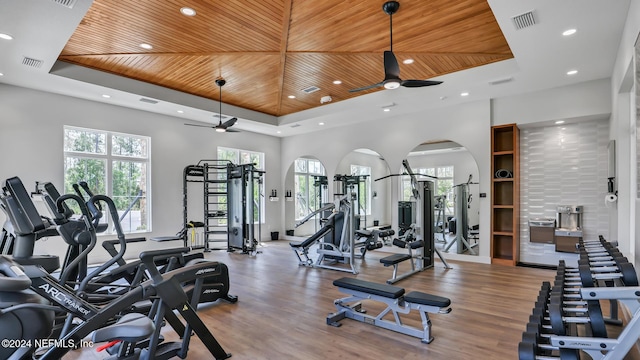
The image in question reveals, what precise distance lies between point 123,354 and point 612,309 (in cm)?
471

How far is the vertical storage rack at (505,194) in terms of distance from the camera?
6277mm

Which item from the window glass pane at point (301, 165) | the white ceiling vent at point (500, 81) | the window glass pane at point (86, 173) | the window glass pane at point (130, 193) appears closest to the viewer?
the white ceiling vent at point (500, 81)

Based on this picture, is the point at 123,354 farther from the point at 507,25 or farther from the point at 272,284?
the point at 507,25

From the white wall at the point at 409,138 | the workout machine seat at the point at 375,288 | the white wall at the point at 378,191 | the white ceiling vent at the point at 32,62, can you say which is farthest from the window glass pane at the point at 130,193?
the white wall at the point at 378,191

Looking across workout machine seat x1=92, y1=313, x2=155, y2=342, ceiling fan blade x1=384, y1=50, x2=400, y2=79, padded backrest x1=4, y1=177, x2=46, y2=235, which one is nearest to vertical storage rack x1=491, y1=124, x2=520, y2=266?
ceiling fan blade x1=384, y1=50, x2=400, y2=79

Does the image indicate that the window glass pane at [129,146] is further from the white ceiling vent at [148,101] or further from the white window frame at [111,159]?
the white ceiling vent at [148,101]

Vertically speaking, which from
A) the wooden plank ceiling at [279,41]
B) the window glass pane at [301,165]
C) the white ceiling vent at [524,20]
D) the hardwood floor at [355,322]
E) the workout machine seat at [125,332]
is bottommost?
the hardwood floor at [355,322]

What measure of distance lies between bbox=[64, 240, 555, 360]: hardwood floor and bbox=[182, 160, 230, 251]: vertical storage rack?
2337 millimetres

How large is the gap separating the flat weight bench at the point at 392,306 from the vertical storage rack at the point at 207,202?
4.92m

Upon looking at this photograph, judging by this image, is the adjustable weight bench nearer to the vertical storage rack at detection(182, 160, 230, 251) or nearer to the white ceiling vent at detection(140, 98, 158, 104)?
the vertical storage rack at detection(182, 160, 230, 251)

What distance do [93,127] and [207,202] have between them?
290cm

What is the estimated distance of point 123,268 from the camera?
140 inches

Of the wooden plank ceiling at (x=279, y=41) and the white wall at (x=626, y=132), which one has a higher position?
the wooden plank ceiling at (x=279, y=41)

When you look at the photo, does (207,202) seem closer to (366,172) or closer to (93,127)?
(93,127)
